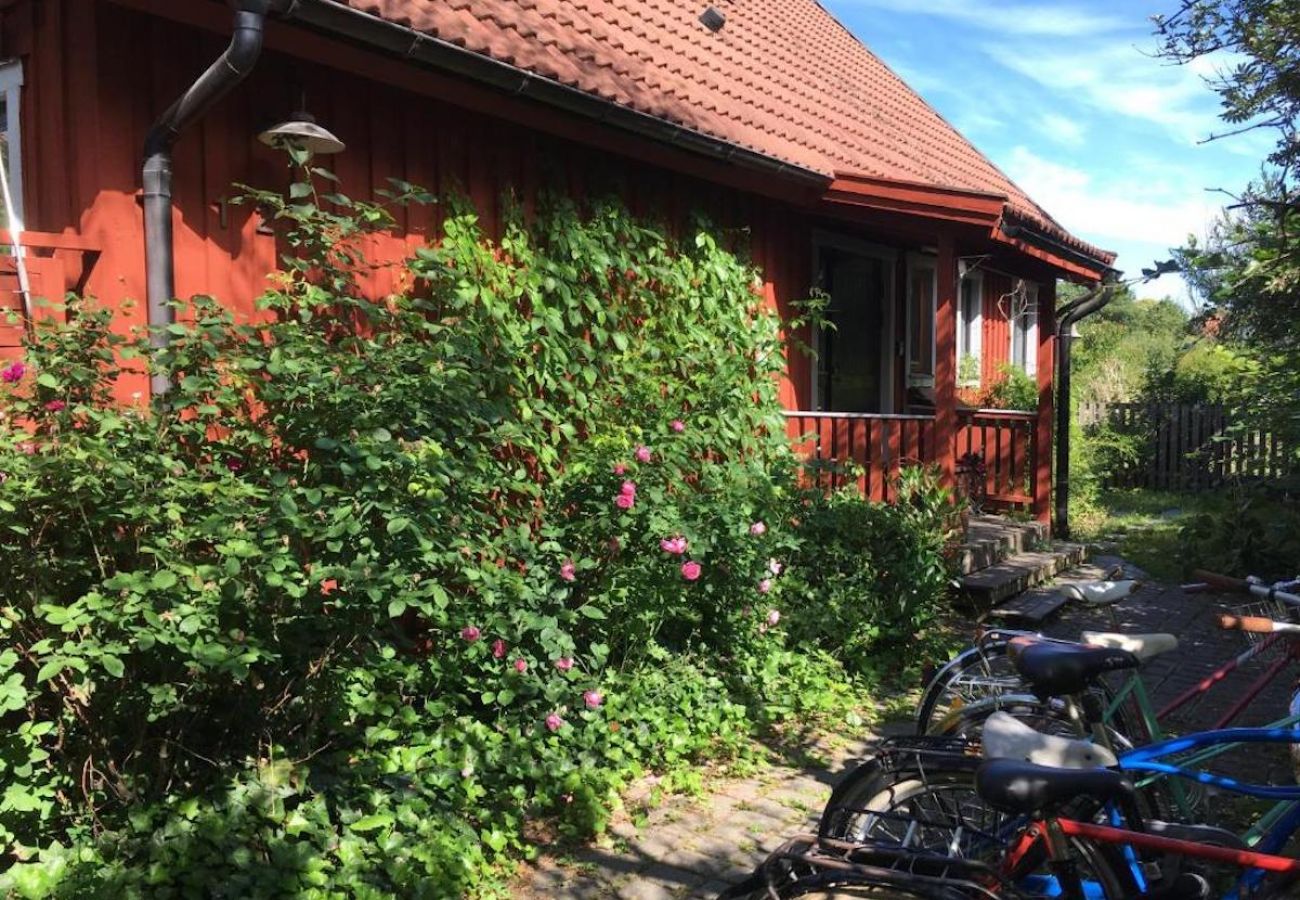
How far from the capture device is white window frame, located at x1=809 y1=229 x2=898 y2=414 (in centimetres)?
825

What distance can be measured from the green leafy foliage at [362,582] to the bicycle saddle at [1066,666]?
1782 millimetres

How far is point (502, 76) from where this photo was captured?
14.8 feet

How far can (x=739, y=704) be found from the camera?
16.3ft

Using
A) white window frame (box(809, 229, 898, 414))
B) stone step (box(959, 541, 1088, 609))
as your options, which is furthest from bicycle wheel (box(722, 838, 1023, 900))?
white window frame (box(809, 229, 898, 414))

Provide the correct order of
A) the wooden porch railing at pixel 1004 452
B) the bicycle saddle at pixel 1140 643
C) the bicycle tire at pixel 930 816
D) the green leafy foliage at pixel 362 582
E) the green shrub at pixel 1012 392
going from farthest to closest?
the green shrub at pixel 1012 392 < the wooden porch railing at pixel 1004 452 < the bicycle saddle at pixel 1140 643 < the green leafy foliage at pixel 362 582 < the bicycle tire at pixel 930 816

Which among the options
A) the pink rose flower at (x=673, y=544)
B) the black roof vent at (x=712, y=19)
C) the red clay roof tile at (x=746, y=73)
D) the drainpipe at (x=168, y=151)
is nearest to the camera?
the drainpipe at (x=168, y=151)

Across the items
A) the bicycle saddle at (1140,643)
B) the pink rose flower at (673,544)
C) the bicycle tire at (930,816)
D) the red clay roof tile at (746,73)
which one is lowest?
the bicycle tire at (930,816)

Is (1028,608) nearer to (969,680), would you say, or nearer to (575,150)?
(969,680)

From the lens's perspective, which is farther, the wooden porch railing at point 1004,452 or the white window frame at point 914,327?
the white window frame at point 914,327

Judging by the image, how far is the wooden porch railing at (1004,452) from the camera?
9.86m

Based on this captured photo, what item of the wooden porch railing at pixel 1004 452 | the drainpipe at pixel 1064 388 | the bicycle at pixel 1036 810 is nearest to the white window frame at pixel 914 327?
the wooden porch railing at pixel 1004 452

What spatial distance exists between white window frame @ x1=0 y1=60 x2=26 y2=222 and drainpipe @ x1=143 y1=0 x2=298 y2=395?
1.87 feet

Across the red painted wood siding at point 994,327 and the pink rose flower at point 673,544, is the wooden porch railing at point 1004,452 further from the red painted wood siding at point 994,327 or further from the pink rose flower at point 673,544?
the pink rose flower at point 673,544

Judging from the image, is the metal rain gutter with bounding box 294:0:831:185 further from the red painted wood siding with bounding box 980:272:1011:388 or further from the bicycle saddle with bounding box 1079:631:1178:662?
the red painted wood siding with bounding box 980:272:1011:388
